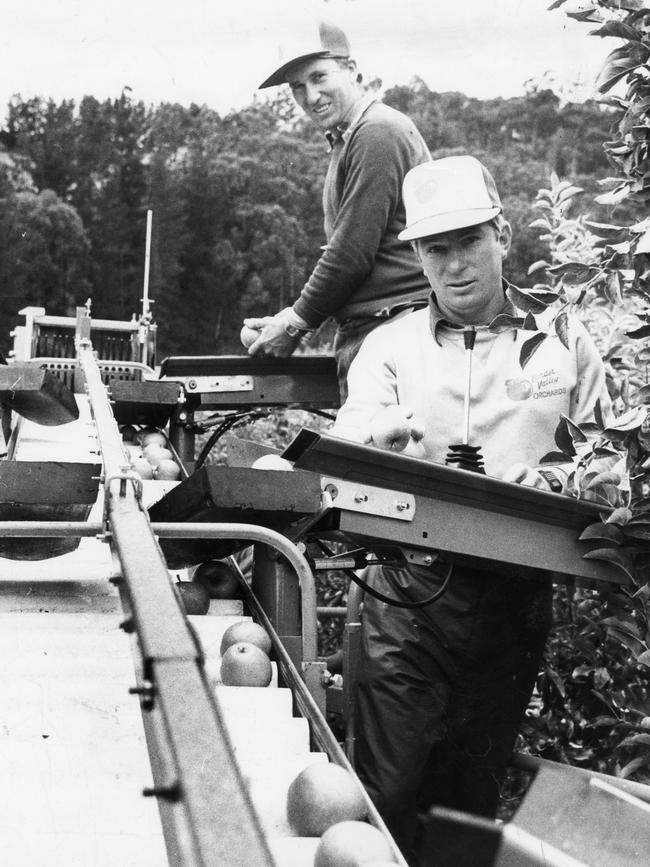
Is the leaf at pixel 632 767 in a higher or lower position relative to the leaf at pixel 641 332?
lower

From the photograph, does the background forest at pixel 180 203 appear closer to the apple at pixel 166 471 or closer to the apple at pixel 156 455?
the apple at pixel 156 455

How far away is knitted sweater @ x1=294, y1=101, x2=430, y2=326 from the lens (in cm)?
447

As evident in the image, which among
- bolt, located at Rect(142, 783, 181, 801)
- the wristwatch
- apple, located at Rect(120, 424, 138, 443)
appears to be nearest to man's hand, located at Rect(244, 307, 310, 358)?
the wristwatch

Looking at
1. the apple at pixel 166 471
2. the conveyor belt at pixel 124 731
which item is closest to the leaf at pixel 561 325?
the conveyor belt at pixel 124 731

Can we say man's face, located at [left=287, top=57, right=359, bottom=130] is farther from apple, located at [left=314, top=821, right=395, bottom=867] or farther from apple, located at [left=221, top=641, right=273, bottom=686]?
apple, located at [left=314, top=821, right=395, bottom=867]

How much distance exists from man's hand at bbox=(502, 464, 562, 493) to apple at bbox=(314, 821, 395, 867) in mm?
1341

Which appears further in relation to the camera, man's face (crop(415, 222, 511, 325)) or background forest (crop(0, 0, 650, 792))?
background forest (crop(0, 0, 650, 792))

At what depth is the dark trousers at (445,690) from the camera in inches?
133

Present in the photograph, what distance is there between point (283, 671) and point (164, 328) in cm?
1121

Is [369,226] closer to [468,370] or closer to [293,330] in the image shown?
[293,330]

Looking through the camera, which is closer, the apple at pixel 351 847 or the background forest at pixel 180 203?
the apple at pixel 351 847

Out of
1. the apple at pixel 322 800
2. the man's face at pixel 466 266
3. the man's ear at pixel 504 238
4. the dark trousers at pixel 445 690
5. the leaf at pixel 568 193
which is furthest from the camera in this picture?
the leaf at pixel 568 193

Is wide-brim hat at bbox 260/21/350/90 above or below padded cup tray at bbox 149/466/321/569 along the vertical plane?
above

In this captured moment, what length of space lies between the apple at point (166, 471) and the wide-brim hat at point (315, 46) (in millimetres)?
1580
